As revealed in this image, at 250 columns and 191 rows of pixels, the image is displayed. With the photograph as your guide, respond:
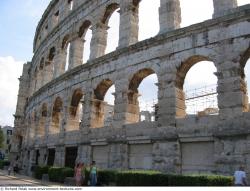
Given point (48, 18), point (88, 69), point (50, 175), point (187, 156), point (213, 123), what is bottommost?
point (50, 175)

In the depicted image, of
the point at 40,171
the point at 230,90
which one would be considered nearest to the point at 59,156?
the point at 40,171

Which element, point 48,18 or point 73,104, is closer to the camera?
point 73,104

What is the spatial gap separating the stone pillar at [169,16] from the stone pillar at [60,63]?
37.2ft

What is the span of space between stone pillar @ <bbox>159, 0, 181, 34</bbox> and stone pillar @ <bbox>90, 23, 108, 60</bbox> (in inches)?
199

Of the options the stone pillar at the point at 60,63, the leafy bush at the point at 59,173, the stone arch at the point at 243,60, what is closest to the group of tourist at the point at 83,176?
the leafy bush at the point at 59,173

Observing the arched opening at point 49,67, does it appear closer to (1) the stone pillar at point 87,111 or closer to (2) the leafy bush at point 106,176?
(1) the stone pillar at point 87,111

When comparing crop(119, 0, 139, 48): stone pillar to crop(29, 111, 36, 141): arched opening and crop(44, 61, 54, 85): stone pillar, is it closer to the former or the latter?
crop(44, 61, 54, 85): stone pillar

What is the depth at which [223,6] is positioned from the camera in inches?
553

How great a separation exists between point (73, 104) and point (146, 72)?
7070 mm

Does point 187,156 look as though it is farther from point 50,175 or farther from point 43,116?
point 43,116

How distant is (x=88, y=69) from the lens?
19891 mm

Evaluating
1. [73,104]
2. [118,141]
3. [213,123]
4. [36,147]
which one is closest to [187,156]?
[213,123]

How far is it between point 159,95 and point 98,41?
6765 millimetres

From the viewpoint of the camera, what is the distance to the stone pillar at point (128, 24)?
17766 mm
